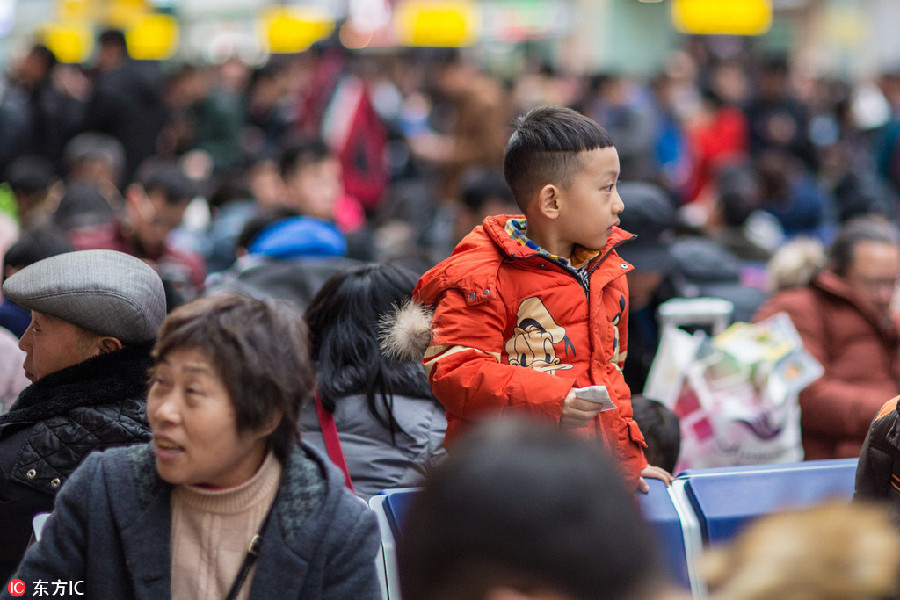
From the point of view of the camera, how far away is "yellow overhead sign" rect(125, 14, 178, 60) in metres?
17.9

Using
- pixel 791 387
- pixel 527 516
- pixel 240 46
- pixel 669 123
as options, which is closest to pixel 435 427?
pixel 791 387

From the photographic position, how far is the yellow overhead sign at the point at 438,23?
17922mm

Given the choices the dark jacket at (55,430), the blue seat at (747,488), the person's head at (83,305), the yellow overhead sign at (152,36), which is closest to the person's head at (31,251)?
the person's head at (83,305)

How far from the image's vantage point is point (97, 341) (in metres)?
2.59

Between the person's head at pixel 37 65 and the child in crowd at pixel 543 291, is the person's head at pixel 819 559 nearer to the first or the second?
the child in crowd at pixel 543 291

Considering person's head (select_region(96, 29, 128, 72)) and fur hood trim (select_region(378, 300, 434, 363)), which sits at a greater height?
person's head (select_region(96, 29, 128, 72))

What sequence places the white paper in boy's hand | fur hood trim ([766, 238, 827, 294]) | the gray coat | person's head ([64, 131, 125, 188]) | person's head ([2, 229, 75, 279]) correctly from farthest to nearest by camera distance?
1. person's head ([64, 131, 125, 188])
2. fur hood trim ([766, 238, 827, 294])
3. person's head ([2, 229, 75, 279])
4. the gray coat
5. the white paper in boy's hand

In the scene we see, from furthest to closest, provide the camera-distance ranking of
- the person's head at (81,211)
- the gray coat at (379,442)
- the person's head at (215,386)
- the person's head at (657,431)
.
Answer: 1. the person's head at (81,211)
2. the person's head at (657,431)
3. the gray coat at (379,442)
4. the person's head at (215,386)

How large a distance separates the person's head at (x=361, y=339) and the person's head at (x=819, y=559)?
183 centimetres

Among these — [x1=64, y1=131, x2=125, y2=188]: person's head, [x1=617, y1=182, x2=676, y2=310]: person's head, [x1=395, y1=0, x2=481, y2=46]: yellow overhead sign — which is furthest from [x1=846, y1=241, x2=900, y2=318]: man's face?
[x1=395, y1=0, x2=481, y2=46]: yellow overhead sign

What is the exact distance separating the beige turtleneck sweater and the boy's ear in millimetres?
1020

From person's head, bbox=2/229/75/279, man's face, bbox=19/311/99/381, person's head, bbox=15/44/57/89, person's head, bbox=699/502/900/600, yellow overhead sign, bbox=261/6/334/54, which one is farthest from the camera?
yellow overhead sign, bbox=261/6/334/54

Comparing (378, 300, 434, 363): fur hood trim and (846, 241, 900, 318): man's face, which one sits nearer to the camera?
(378, 300, 434, 363): fur hood trim

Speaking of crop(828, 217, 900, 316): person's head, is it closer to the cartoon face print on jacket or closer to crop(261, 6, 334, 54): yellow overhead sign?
the cartoon face print on jacket
